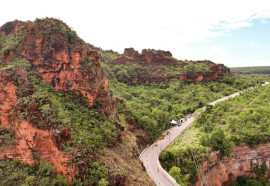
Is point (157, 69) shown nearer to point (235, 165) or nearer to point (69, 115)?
point (235, 165)

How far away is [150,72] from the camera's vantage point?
88.7 m

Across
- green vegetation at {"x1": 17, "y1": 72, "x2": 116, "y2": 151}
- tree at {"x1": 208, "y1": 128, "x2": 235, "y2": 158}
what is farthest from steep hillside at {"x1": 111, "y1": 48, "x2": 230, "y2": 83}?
green vegetation at {"x1": 17, "y1": 72, "x2": 116, "y2": 151}

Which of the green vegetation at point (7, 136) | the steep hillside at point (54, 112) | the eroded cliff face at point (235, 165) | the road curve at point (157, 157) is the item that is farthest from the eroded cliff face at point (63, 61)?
the eroded cliff face at point (235, 165)

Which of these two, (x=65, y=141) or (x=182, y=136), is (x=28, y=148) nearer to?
(x=65, y=141)

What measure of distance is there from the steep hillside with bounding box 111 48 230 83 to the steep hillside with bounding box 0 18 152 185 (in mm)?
55288

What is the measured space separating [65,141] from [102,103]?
30.4 feet

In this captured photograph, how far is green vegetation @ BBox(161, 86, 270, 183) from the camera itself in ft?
103

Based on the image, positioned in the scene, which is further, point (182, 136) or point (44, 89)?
point (182, 136)

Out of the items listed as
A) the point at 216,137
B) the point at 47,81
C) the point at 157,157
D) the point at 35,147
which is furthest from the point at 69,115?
the point at 216,137

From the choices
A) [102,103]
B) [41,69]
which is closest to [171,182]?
[102,103]

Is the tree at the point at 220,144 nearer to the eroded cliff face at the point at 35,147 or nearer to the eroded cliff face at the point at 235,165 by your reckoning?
the eroded cliff face at the point at 235,165

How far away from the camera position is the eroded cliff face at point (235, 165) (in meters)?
32.2

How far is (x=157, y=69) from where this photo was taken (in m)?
90.1

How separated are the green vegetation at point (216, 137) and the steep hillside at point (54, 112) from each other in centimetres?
1018
